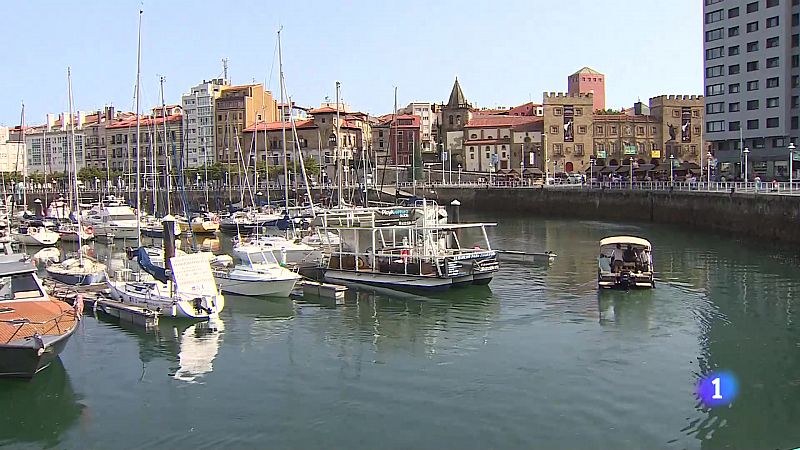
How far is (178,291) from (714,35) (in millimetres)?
77853

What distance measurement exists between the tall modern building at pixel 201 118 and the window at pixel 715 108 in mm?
84333

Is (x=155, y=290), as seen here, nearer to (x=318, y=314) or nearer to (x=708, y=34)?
(x=318, y=314)

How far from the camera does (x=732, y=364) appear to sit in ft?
80.9

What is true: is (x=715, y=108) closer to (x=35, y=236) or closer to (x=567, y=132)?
(x=567, y=132)

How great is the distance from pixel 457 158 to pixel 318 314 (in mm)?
118260

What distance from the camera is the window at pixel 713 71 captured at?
91.5m

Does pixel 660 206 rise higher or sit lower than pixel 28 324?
higher

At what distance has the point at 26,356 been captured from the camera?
73.2 ft

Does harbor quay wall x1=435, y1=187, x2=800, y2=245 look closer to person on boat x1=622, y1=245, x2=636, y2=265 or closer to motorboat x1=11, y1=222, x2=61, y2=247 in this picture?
person on boat x1=622, y1=245, x2=636, y2=265

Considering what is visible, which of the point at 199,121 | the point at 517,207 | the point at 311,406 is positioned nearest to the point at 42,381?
the point at 311,406

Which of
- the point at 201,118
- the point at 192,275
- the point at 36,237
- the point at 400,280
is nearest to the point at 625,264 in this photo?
the point at 400,280

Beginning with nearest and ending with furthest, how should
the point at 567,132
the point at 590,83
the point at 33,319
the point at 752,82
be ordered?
the point at 33,319 → the point at 752,82 → the point at 567,132 → the point at 590,83

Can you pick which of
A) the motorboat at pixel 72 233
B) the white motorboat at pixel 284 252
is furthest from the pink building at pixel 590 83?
the white motorboat at pixel 284 252

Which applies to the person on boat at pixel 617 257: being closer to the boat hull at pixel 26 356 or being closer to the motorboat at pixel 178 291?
the motorboat at pixel 178 291
